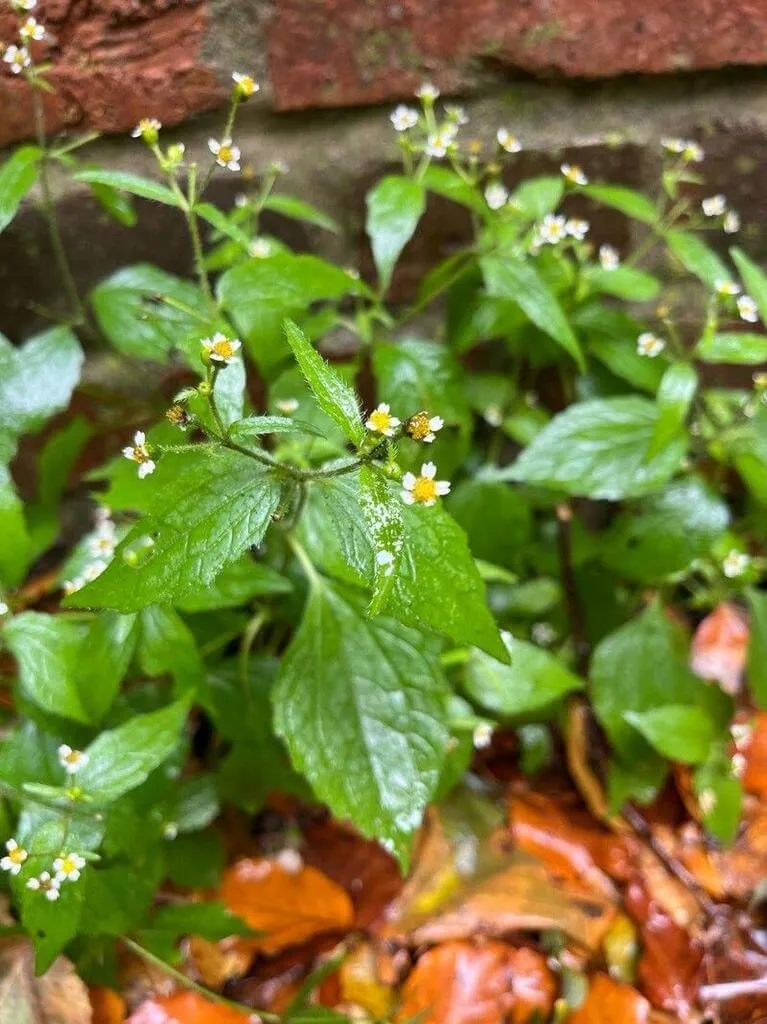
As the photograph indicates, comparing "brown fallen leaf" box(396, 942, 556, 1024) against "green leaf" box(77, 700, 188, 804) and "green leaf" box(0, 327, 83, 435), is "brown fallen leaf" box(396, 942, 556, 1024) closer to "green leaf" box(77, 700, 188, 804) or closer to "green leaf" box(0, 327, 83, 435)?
"green leaf" box(77, 700, 188, 804)

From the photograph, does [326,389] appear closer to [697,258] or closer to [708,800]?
[697,258]

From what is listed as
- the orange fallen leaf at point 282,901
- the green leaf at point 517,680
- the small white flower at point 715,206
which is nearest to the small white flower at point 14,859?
the orange fallen leaf at point 282,901

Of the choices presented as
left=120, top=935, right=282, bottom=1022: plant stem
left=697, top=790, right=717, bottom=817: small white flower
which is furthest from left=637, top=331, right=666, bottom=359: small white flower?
left=120, top=935, right=282, bottom=1022: plant stem

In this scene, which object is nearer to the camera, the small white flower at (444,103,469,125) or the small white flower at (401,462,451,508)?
the small white flower at (401,462,451,508)

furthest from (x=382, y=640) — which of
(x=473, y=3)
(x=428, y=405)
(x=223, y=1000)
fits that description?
(x=473, y=3)

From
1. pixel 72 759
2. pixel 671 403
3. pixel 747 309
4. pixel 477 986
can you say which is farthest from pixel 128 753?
pixel 747 309

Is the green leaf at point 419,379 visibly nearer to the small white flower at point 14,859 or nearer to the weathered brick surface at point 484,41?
the weathered brick surface at point 484,41

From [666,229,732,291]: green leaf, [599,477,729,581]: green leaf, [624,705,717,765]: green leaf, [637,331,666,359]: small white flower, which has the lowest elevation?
[624,705,717,765]: green leaf
